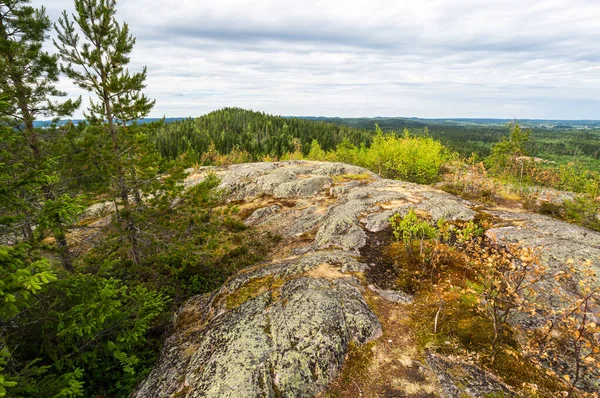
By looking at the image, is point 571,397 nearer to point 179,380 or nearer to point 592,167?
point 179,380

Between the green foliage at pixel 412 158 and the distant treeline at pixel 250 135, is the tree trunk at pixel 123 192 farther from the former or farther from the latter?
the distant treeline at pixel 250 135

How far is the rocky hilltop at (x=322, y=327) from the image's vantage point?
6.10 metres

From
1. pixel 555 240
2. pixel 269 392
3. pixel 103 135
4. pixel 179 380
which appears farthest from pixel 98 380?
pixel 555 240

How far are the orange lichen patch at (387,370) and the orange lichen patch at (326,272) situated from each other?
2.47m

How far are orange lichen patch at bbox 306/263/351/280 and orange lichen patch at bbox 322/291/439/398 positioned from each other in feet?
8.09

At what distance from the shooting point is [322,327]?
7223 millimetres

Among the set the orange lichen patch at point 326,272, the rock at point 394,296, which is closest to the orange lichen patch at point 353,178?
the orange lichen patch at point 326,272

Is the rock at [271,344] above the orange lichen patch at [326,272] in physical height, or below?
below

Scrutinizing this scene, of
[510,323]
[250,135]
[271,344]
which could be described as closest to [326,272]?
[271,344]

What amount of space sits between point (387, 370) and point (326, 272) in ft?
13.7

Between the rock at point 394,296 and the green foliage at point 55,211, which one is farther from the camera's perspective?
the rock at point 394,296

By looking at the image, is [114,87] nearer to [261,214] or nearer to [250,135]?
[261,214]

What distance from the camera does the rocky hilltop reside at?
240 inches

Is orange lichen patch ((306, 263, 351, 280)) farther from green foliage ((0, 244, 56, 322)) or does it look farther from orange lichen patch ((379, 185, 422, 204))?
orange lichen patch ((379, 185, 422, 204))
